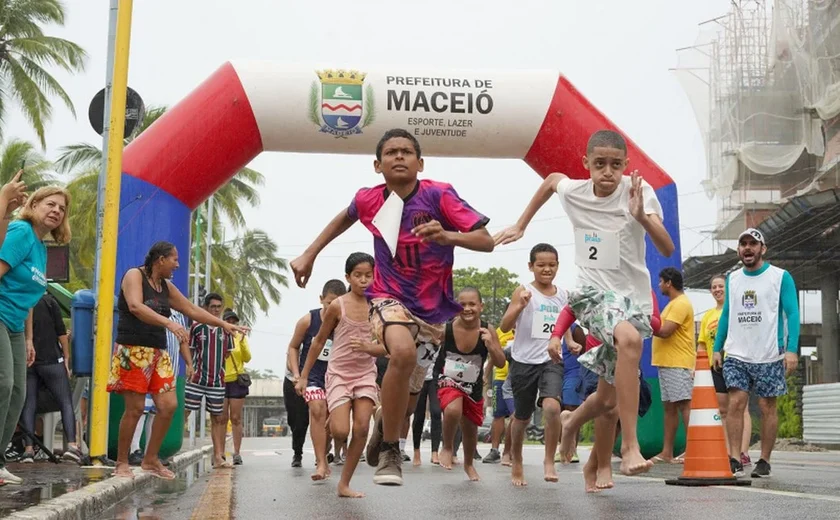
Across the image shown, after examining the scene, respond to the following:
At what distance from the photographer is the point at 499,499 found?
7258 millimetres

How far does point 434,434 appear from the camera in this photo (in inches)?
576

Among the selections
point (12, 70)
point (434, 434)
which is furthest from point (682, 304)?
point (12, 70)

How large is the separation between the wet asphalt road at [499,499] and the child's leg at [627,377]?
1.25 feet

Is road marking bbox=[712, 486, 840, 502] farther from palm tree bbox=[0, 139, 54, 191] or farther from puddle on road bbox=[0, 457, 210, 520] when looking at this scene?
palm tree bbox=[0, 139, 54, 191]

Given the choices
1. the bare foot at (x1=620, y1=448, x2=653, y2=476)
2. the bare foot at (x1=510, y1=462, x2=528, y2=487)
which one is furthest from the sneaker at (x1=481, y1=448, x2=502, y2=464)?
the bare foot at (x1=620, y1=448, x2=653, y2=476)

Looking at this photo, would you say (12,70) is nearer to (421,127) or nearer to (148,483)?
(421,127)

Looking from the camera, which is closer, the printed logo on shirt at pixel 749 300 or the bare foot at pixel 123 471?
the bare foot at pixel 123 471

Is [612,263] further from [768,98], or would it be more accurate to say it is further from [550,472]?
[768,98]

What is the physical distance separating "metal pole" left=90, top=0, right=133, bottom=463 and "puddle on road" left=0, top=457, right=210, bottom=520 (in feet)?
1.46

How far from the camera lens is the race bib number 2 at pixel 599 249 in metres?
6.76

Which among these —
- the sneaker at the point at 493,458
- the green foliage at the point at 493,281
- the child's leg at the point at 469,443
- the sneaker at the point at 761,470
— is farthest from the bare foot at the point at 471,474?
the green foliage at the point at 493,281

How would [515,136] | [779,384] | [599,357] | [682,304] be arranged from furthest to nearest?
1. [515,136]
2. [682,304]
3. [779,384]
4. [599,357]

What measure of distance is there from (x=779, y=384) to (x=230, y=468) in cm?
558

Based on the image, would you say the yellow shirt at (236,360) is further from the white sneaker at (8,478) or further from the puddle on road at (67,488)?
the white sneaker at (8,478)
